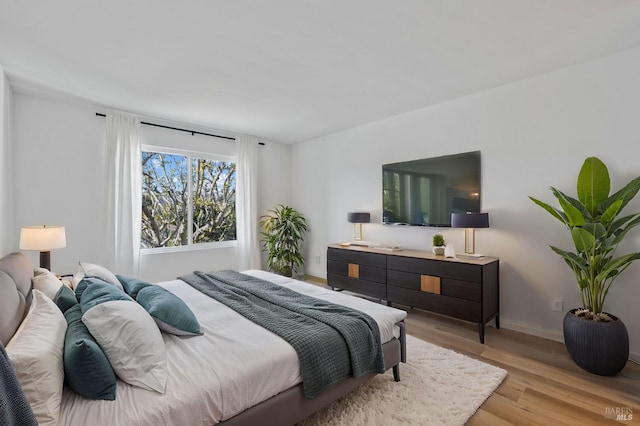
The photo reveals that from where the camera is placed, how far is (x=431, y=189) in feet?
12.5

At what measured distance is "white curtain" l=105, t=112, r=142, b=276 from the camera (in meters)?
3.93

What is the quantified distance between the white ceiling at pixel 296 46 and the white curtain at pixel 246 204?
154 centimetres

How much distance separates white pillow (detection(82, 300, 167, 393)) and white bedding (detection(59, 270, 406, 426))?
0.05 metres

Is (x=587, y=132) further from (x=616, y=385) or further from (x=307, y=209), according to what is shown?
(x=307, y=209)

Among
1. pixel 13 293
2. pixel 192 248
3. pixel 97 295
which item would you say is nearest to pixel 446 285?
pixel 97 295

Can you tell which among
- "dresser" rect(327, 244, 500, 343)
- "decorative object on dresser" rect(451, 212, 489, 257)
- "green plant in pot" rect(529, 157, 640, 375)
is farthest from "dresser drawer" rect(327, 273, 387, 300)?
"green plant in pot" rect(529, 157, 640, 375)

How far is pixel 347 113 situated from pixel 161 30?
2.47m

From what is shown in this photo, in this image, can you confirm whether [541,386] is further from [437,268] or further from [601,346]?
[437,268]

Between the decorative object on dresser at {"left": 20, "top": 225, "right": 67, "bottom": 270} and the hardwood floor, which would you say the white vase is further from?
the decorative object on dresser at {"left": 20, "top": 225, "right": 67, "bottom": 270}

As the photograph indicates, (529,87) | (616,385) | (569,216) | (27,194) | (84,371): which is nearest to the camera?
(84,371)

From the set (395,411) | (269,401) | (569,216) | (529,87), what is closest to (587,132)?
(529,87)

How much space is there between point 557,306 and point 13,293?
412 cm

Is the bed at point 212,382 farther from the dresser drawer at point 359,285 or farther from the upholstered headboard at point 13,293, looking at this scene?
the dresser drawer at point 359,285

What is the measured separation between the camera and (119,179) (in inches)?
157
